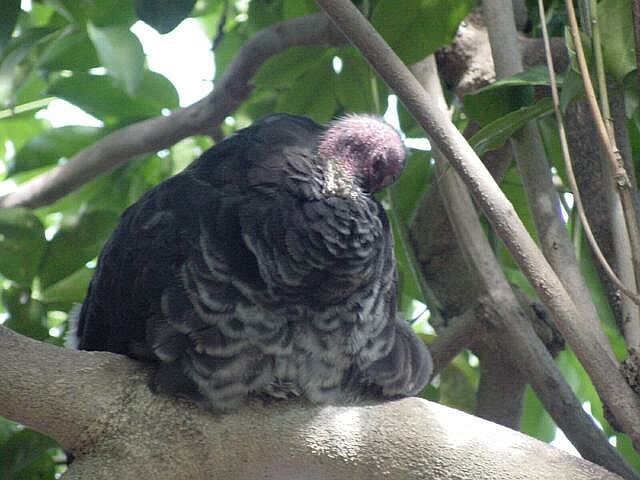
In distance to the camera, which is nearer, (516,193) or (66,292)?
(66,292)

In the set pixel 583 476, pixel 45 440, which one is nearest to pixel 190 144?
pixel 45 440

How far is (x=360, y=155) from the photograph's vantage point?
3.76 ft

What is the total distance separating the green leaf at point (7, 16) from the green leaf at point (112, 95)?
491 millimetres

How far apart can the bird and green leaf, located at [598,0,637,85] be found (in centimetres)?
27

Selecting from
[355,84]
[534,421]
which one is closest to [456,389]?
[534,421]

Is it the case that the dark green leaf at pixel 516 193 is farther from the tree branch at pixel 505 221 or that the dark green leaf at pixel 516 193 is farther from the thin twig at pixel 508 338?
the tree branch at pixel 505 221

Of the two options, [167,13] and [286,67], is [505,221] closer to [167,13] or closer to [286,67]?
[167,13]

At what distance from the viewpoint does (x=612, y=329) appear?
1.46 meters

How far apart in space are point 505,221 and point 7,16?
2.26 feet

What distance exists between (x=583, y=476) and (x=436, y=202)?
32.6 inches

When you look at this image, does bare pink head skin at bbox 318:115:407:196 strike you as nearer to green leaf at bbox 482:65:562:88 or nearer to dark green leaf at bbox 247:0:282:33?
green leaf at bbox 482:65:562:88

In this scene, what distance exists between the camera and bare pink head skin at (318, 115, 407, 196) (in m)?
1.13

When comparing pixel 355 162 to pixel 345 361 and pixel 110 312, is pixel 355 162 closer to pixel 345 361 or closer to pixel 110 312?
pixel 345 361

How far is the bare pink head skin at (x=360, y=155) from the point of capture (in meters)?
1.13
